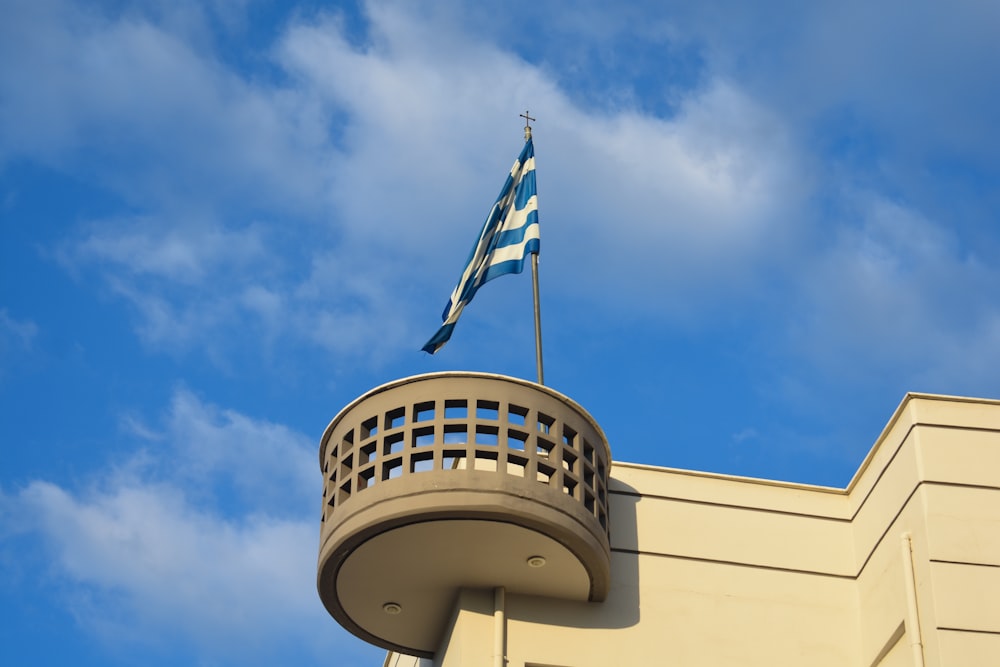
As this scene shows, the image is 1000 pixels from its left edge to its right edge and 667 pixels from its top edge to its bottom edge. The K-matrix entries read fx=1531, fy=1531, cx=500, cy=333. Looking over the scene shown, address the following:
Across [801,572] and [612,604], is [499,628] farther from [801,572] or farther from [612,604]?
[801,572]

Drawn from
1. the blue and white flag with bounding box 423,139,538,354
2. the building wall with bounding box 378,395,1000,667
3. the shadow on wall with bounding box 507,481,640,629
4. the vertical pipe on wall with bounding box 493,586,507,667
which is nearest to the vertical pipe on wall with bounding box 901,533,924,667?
the building wall with bounding box 378,395,1000,667

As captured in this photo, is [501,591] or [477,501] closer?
[477,501]

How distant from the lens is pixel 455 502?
1958 cm

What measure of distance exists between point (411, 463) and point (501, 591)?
2.34 metres

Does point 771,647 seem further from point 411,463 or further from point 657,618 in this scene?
point 411,463

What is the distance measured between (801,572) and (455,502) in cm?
590

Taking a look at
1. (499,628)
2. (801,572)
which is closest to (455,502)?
(499,628)

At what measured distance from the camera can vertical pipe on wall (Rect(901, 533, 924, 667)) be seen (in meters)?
19.6

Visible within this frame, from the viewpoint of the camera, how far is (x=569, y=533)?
65.9 ft

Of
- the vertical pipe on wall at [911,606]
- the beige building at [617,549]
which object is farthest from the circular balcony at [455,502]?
the vertical pipe on wall at [911,606]

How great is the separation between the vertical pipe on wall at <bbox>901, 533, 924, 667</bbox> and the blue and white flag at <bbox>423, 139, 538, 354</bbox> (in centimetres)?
813

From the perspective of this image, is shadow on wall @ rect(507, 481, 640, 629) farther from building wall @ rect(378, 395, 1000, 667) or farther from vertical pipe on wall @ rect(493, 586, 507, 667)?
vertical pipe on wall @ rect(493, 586, 507, 667)

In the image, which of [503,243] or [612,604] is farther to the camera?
[503,243]

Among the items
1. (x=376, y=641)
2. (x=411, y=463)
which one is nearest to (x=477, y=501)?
(x=411, y=463)
